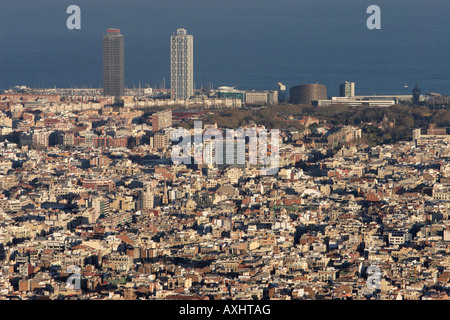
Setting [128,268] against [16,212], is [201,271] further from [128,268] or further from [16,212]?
[16,212]

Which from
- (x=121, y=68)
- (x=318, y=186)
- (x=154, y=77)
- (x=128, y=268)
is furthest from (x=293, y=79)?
(x=128, y=268)
